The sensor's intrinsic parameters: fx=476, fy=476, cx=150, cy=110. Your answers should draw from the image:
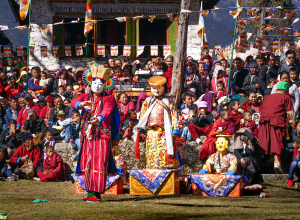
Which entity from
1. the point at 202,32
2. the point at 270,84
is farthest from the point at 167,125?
the point at 202,32

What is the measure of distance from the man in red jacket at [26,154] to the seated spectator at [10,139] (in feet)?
1.63

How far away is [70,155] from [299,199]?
16.8 feet

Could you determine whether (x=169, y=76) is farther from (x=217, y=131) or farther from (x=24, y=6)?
(x=24, y=6)

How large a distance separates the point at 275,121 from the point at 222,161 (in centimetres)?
206

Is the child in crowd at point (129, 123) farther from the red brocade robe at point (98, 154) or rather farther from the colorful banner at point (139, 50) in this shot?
the colorful banner at point (139, 50)

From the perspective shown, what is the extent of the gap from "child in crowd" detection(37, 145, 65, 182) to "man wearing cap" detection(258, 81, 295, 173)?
4.24 m

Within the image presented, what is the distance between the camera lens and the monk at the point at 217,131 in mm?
9367

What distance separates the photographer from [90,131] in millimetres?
7195

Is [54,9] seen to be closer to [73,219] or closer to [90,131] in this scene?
[90,131]

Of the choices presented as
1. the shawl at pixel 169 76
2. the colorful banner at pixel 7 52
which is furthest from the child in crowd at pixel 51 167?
the colorful banner at pixel 7 52

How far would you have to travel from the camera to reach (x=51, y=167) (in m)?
10.1

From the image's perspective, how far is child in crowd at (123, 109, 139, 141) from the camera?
1044 cm

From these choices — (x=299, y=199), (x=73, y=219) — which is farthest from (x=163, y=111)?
(x=73, y=219)

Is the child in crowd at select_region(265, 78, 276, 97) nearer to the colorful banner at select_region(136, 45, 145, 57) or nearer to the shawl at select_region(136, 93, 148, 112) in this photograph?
the shawl at select_region(136, 93, 148, 112)
